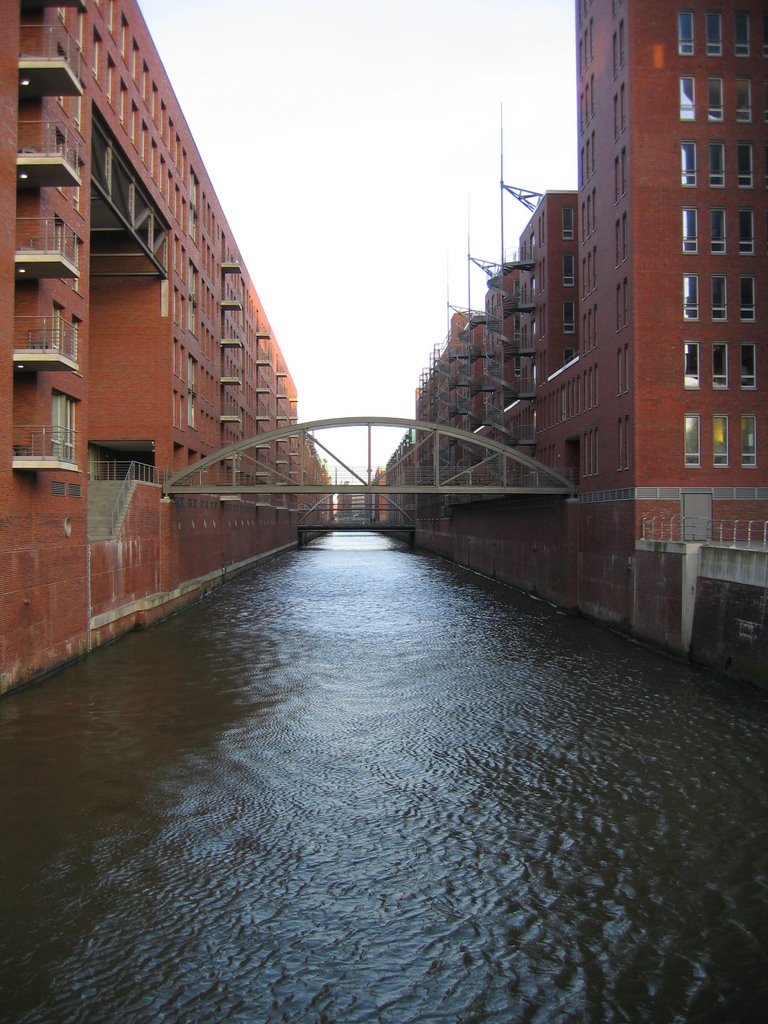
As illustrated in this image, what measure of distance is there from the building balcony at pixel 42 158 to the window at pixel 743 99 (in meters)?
20.9

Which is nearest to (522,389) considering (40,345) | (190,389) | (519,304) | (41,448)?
(519,304)

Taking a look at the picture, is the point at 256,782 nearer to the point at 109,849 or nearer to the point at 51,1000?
the point at 109,849

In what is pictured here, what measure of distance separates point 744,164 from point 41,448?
2341 cm

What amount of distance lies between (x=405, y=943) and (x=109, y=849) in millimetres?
3985

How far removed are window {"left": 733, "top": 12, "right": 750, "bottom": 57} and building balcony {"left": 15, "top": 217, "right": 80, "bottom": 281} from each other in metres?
22.0

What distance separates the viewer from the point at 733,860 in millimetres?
9734

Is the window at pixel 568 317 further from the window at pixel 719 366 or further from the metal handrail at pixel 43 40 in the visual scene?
the metal handrail at pixel 43 40

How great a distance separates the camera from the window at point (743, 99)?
26938 mm

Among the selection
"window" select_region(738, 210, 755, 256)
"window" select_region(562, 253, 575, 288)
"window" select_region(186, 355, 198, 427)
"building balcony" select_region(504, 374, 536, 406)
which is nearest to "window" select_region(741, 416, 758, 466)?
"window" select_region(738, 210, 755, 256)

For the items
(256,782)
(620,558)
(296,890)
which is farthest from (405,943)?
(620,558)

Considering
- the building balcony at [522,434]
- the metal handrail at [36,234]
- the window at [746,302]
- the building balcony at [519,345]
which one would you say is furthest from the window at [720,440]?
the metal handrail at [36,234]

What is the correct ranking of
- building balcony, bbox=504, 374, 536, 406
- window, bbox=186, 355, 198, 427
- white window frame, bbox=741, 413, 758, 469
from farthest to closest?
building balcony, bbox=504, 374, 536, 406, window, bbox=186, 355, 198, 427, white window frame, bbox=741, 413, 758, 469

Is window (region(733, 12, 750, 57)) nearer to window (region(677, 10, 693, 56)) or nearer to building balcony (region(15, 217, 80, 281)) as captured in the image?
window (region(677, 10, 693, 56))

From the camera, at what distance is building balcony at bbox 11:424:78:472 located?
56.3 ft
